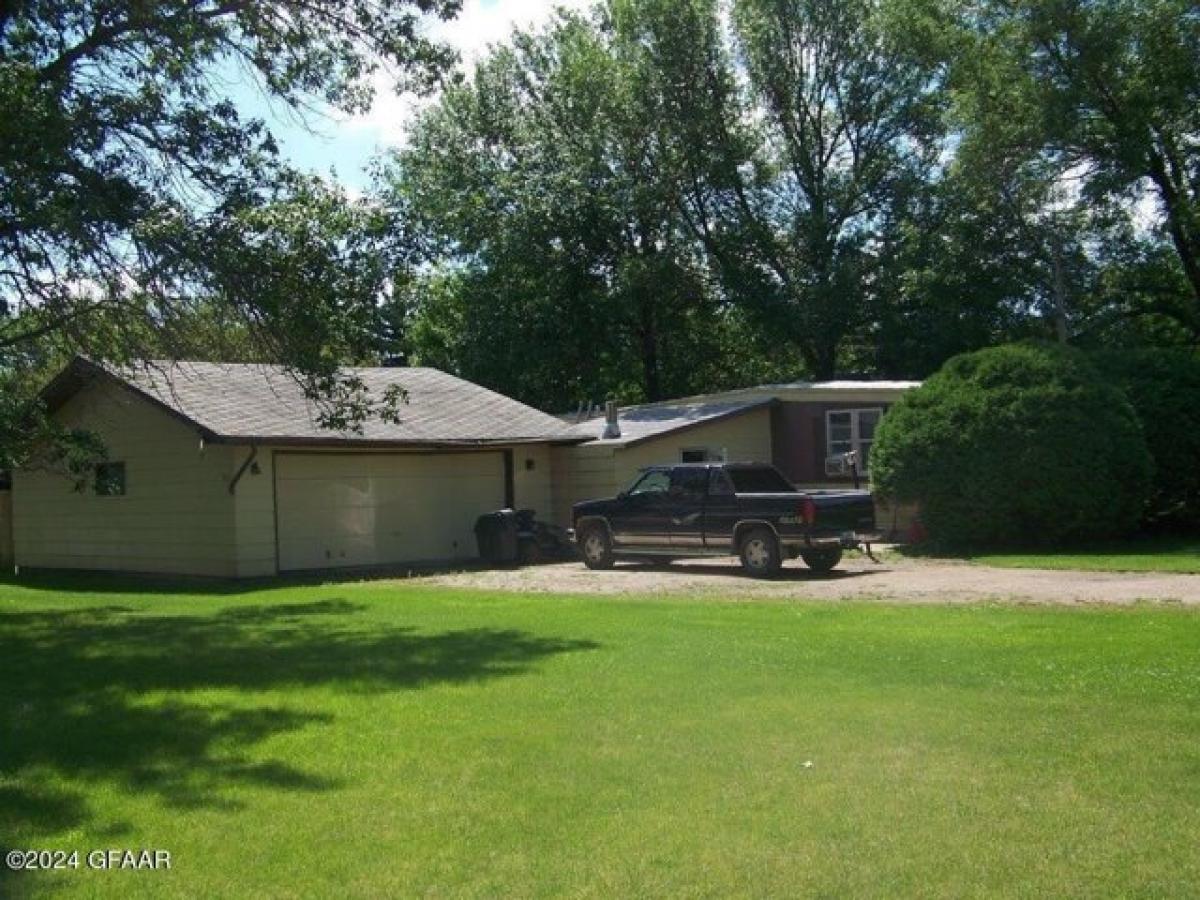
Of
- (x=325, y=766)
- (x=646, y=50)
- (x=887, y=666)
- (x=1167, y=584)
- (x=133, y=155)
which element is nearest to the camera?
(x=325, y=766)

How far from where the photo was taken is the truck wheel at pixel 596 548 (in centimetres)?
2272

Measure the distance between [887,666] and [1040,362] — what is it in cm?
1411

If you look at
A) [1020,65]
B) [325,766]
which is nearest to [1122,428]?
[1020,65]

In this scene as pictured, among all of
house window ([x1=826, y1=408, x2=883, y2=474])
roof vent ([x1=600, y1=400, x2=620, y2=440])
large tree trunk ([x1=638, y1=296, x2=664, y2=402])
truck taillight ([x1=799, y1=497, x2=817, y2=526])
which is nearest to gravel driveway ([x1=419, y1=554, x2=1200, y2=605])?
truck taillight ([x1=799, y1=497, x2=817, y2=526])

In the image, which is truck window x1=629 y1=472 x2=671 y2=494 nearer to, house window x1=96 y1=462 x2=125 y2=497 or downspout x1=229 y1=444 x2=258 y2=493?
downspout x1=229 y1=444 x2=258 y2=493

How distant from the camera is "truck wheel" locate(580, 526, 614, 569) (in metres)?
22.7

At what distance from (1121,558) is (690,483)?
7.08 meters

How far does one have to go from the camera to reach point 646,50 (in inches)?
1539

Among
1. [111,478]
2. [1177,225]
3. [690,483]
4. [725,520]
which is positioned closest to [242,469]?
[111,478]

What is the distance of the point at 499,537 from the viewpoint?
25.2 m

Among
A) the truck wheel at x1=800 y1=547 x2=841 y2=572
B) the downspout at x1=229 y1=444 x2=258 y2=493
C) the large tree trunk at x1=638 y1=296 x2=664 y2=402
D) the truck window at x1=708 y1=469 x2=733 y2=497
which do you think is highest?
the large tree trunk at x1=638 y1=296 x2=664 y2=402

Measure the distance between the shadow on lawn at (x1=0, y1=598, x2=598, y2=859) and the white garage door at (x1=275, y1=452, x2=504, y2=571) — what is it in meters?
6.98

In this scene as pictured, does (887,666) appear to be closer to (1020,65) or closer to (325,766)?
(325,766)

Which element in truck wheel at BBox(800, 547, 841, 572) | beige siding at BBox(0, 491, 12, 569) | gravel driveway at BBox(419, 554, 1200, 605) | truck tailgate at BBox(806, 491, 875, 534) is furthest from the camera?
beige siding at BBox(0, 491, 12, 569)
